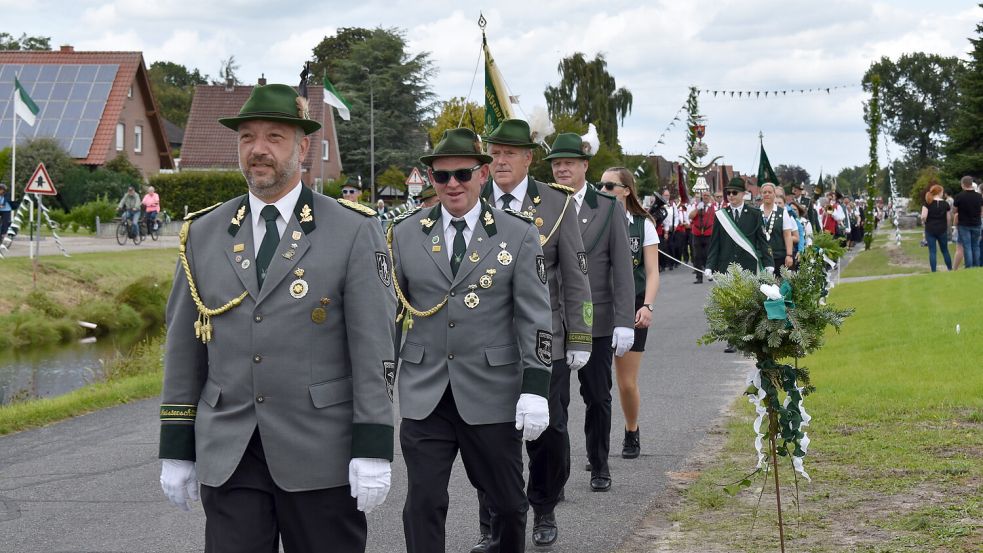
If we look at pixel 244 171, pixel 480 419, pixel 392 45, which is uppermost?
pixel 392 45

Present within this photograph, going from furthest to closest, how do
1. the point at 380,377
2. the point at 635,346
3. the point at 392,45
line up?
1. the point at 392,45
2. the point at 635,346
3. the point at 380,377

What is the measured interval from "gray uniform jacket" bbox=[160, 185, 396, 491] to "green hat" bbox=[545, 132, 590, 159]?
3.63m

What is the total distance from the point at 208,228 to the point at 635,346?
5.02m

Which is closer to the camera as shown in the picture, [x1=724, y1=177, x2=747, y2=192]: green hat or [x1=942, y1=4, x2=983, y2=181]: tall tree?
[x1=724, y1=177, x2=747, y2=192]: green hat

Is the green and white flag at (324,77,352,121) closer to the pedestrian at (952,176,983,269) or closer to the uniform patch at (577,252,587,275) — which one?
the pedestrian at (952,176,983,269)

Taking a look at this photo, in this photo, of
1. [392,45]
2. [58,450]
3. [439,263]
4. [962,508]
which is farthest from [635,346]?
[392,45]

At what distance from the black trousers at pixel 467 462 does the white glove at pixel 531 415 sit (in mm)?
161

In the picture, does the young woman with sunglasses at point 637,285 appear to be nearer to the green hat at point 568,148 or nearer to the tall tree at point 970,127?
the green hat at point 568,148

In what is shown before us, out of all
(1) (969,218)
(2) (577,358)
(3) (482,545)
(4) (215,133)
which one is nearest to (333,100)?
(1) (969,218)

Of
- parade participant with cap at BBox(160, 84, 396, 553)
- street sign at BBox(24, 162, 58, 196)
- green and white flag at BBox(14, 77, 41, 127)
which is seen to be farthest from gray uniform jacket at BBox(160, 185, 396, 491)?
green and white flag at BBox(14, 77, 41, 127)

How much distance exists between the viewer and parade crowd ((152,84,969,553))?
417 centimetres

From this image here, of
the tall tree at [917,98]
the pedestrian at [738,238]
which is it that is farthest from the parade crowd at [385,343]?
the tall tree at [917,98]

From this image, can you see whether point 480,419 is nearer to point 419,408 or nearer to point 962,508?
point 419,408

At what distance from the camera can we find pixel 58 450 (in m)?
10.1
